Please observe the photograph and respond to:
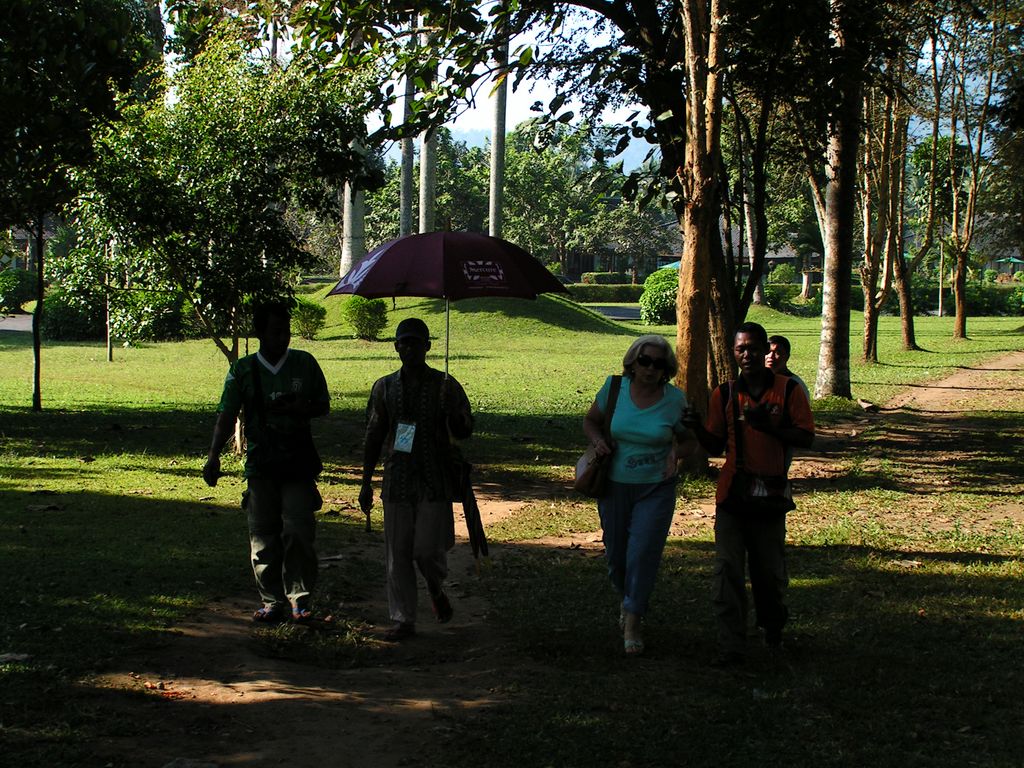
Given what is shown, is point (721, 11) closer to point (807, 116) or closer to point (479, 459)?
point (807, 116)

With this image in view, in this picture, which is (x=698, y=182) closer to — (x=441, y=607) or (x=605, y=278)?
(x=441, y=607)

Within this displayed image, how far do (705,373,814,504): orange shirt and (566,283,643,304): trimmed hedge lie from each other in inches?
2260

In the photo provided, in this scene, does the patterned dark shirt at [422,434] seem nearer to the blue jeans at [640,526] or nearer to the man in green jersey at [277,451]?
the man in green jersey at [277,451]

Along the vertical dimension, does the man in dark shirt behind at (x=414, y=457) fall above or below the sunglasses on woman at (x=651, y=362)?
below

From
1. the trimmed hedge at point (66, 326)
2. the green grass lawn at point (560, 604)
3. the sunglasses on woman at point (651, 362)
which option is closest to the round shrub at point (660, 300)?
the trimmed hedge at point (66, 326)

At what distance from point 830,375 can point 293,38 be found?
34.3ft

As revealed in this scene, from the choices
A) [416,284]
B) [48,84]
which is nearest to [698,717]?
[416,284]

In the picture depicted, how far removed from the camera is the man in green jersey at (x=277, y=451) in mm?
6438

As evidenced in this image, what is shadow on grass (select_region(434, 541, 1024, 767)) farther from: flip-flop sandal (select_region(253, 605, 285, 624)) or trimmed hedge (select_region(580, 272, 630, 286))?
trimmed hedge (select_region(580, 272, 630, 286))

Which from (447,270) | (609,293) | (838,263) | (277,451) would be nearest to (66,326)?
(838,263)

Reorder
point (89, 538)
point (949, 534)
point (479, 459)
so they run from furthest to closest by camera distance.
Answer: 1. point (479, 459)
2. point (949, 534)
3. point (89, 538)

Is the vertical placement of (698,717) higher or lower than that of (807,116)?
lower

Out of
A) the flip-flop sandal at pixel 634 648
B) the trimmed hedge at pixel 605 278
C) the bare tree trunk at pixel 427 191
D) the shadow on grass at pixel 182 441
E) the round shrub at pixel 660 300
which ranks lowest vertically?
the flip-flop sandal at pixel 634 648

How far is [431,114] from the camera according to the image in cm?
1220
